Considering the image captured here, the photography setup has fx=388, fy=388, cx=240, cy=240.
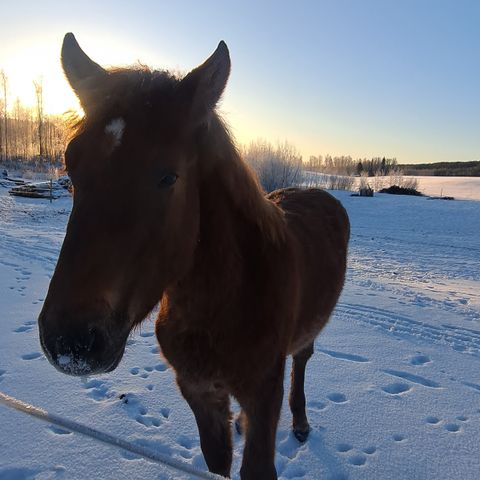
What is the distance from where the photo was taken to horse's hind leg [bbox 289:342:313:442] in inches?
129

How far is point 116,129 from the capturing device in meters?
1.38

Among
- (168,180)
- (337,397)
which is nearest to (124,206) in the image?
(168,180)

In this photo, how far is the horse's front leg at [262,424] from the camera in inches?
82.4

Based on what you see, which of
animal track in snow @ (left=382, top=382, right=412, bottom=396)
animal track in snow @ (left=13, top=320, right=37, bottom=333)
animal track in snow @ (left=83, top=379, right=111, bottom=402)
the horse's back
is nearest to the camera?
the horse's back

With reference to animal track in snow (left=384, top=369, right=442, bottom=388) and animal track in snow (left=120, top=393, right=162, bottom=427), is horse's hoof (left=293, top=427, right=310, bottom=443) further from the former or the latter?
animal track in snow (left=384, top=369, right=442, bottom=388)

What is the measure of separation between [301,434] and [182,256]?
7.85 feet

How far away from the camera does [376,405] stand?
356 cm

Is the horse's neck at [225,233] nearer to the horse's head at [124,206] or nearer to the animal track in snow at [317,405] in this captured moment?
the horse's head at [124,206]

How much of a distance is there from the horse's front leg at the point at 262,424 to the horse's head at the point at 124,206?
0.89 m

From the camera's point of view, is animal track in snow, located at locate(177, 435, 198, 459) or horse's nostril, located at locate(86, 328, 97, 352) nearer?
horse's nostril, located at locate(86, 328, 97, 352)

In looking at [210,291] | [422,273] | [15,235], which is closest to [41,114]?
[15,235]

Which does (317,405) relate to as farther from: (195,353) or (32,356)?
(32,356)

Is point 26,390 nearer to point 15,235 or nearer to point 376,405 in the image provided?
point 376,405

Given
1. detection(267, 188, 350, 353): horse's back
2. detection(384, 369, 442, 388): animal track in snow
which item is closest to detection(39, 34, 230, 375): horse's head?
detection(267, 188, 350, 353): horse's back
